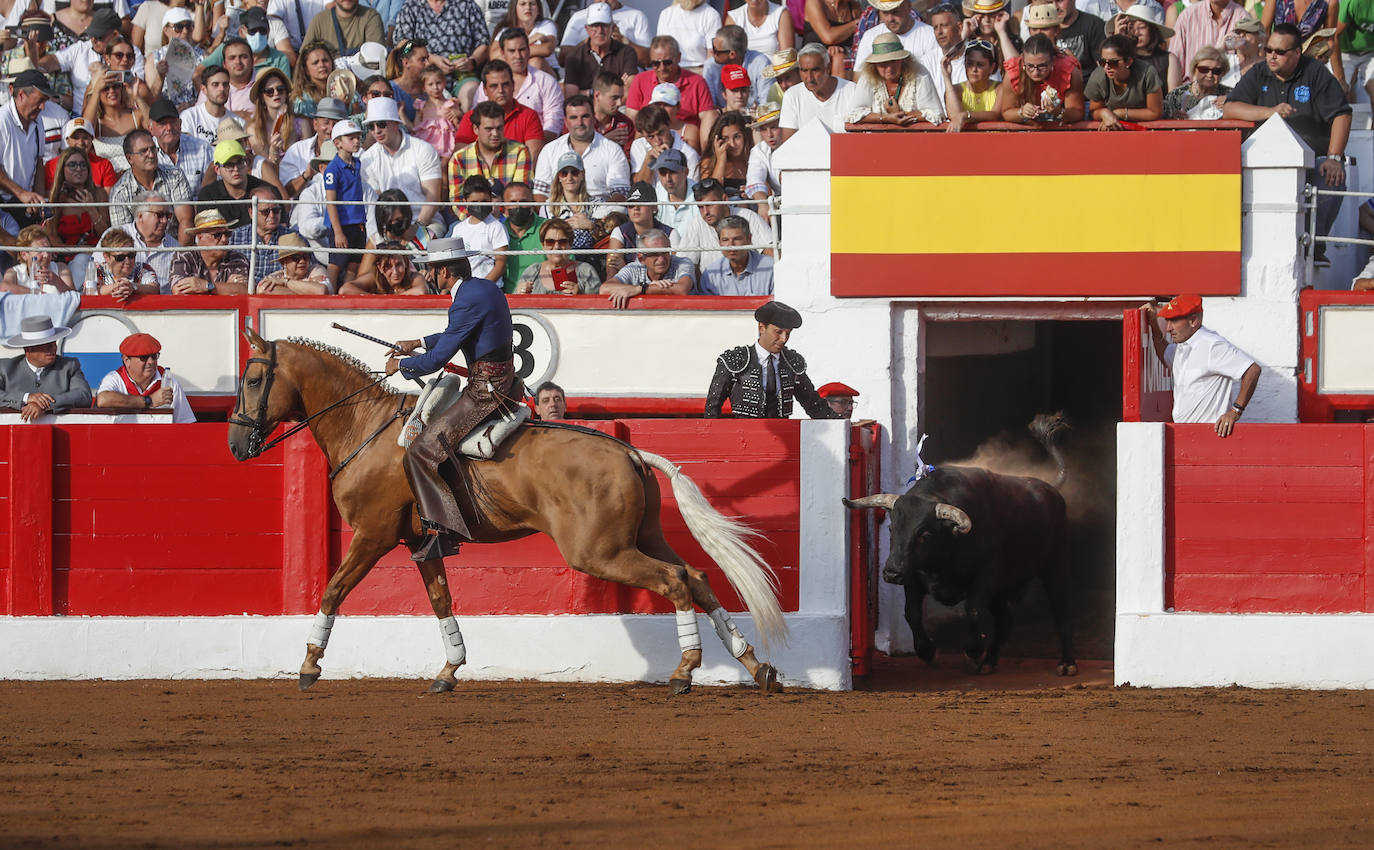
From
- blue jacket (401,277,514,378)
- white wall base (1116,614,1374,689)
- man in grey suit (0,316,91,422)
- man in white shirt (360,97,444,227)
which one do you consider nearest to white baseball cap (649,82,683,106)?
man in white shirt (360,97,444,227)

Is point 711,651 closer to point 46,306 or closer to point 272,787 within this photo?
point 272,787

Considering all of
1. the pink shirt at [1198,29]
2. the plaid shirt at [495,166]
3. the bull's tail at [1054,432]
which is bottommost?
the bull's tail at [1054,432]

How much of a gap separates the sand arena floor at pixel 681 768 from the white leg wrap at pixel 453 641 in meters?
0.17

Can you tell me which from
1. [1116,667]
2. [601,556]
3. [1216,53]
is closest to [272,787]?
[601,556]

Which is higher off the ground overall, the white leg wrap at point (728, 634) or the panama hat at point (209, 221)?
the panama hat at point (209, 221)

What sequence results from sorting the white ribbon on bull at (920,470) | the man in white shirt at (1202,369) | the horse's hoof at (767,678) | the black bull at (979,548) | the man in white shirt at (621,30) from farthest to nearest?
the man in white shirt at (621,30), the white ribbon on bull at (920,470), the black bull at (979,548), the man in white shirt at (1202,369), the horse's hoof at (767,678)

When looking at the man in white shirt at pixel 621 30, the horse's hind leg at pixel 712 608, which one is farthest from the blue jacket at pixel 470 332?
the man in white shirt at pixel 621 30

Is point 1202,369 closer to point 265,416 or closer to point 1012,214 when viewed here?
point 1012,214

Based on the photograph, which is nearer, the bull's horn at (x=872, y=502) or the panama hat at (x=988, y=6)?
the bull's horn at (x=872, y=502)

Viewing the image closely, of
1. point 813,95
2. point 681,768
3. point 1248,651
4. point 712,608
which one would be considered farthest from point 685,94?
point 681,768

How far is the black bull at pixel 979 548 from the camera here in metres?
9.04

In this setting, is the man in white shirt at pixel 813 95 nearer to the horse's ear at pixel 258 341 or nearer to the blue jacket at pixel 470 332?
the blue jacket at pixel 470 332

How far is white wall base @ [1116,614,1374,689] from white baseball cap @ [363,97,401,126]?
6.62 metres

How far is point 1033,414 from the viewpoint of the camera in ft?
44.0
